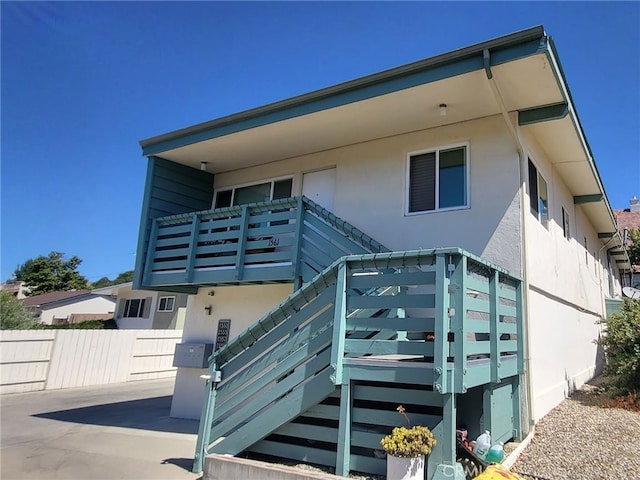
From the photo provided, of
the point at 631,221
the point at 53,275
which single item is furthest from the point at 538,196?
the point at 53,275

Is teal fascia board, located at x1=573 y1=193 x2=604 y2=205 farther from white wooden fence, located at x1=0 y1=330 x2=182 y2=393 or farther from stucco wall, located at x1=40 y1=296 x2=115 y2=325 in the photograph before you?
stucco wall, located at x1=40 y1=296 x2=115 y2=325

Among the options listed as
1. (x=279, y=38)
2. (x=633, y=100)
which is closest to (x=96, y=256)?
(x=279, y=38)

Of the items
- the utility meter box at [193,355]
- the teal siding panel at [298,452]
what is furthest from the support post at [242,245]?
the teal siding panel at [298,452]

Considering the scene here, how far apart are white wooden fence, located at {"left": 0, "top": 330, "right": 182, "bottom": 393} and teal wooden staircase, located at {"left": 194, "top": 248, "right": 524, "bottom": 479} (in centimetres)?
1044

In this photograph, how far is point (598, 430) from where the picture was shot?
5648 millimetres

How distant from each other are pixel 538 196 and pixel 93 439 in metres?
8.95

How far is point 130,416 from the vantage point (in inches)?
334

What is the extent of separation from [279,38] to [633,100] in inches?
330

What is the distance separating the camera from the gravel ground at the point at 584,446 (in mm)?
4219

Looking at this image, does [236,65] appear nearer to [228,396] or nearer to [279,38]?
[279,38]

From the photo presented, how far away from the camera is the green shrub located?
782 centimetres

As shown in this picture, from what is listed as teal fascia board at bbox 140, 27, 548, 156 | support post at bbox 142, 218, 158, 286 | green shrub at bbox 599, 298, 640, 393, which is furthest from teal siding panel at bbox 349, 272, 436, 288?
green shrub at bbox 599, 298, 640, 393

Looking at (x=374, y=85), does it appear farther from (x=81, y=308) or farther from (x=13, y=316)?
(x=81, y=308)

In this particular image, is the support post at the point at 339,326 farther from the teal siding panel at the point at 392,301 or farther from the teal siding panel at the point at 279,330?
the teal siding panel at the point at 279,330
